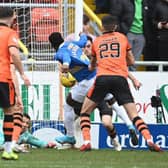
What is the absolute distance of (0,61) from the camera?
12531 mm

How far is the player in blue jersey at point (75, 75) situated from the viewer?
14.8 m

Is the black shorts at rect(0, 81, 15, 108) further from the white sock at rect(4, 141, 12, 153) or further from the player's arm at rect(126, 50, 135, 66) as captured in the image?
the player's arm at rect(126, 50, 135, 66)

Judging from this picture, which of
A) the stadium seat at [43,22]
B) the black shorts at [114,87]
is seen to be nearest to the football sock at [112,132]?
the black shorts at [114,87]

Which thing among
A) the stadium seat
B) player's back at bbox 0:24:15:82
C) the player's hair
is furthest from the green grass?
the stadium seat

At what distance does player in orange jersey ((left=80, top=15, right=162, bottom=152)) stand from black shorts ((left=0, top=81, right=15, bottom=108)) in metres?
1.74

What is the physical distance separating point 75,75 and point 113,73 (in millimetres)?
1304

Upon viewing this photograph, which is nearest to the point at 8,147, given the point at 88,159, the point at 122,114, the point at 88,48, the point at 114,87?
the point at 88,159

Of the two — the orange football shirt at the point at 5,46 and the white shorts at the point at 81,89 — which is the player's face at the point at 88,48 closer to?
the white shorts at the point at 81,89

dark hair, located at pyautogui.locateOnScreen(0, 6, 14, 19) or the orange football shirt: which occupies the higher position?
dark hair, located at pyautogui.locateOnScreen(0, 6, 14, 19)

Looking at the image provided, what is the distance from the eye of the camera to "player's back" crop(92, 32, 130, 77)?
1384cm

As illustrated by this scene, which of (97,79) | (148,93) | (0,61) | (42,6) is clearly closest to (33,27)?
(42,6)

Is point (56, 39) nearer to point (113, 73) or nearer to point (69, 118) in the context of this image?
point (69, 118)

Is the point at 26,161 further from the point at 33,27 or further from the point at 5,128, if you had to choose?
the point at 33,27

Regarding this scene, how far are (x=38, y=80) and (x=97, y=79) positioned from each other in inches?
127
